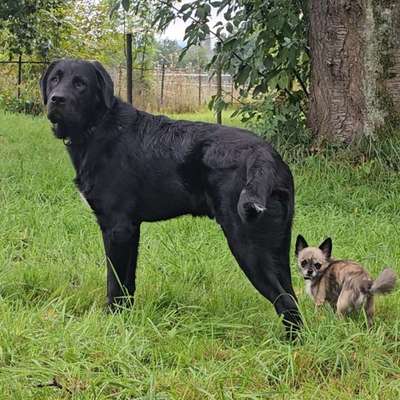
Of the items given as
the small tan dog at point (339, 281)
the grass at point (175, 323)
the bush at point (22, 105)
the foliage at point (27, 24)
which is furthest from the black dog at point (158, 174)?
the bush at point (22, 105)

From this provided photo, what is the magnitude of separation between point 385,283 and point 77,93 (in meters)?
2.07

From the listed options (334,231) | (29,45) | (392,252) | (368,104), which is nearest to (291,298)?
(392,252)

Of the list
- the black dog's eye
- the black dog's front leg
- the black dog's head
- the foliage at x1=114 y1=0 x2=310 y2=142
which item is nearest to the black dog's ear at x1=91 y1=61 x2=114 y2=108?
the black dog's head

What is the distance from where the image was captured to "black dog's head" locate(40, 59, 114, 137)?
3879 mm

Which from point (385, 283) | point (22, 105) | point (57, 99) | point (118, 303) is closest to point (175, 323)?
point (118, 303)

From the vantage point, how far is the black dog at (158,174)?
11.4 ft

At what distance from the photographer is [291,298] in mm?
3506

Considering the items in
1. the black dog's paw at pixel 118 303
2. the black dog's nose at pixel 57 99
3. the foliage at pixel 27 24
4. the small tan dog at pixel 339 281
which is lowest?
the black dog's paw at pixel 118 303

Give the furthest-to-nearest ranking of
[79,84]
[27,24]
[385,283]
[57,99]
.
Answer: [27,24] → [79,84] → [57,99] → [385,283]

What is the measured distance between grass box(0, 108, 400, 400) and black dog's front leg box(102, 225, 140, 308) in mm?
116

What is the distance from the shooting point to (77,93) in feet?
12.9

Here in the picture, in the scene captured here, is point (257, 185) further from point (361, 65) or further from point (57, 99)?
point (361, 65)

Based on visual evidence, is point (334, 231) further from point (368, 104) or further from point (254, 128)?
point (254, 128)

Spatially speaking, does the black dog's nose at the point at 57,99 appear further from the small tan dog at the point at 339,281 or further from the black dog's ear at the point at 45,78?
the small tan dog at the point at 339,281
